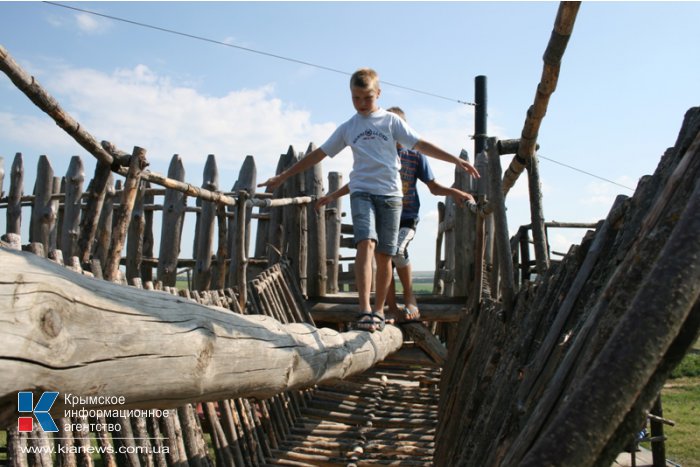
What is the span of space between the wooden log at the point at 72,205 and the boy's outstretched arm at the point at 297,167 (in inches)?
203

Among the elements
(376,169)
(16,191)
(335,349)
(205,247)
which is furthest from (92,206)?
(16,191)

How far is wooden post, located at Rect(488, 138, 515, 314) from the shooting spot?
10.3 feet

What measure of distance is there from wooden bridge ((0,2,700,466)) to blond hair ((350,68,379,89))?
0.99 metres

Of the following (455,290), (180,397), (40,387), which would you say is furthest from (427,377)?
(40,387)

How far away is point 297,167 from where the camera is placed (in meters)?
4.61

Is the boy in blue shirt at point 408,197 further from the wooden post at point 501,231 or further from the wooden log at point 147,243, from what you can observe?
the wooden log at point 147,243

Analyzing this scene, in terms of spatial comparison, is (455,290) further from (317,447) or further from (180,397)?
(180,397)

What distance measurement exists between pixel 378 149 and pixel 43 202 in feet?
21.9

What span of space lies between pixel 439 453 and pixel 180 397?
8.89 ft

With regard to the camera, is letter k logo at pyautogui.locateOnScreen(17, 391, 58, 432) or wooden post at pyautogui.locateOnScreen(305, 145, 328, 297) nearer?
letter k logo at pyautogui.locateOnScreen(17, 391, 58, 432)

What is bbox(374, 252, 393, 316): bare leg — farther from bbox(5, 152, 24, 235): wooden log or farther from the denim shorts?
bbox(5, 152, 24, 235): wooden log

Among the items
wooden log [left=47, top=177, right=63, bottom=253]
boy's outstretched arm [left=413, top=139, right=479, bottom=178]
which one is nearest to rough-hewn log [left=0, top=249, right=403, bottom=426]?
boy's outstretched arm [left=413, top=139, right=479, bottom=178]

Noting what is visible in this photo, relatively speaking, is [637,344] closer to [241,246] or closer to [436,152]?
[436,152]

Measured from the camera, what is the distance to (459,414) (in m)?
3.67
